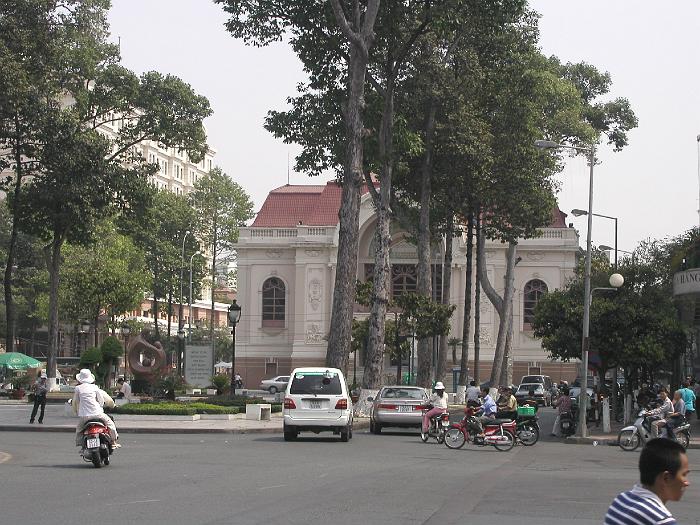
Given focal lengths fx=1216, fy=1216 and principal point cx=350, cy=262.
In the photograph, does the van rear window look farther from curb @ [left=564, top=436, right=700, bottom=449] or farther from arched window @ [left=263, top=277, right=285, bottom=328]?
arched window @ [left=263, top=277, right=285, bottom=328]

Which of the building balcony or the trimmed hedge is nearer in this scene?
the trimmed hedge

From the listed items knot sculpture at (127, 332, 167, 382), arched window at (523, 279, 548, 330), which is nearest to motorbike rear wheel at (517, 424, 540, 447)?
knot sculpture at (127, 332, 167, 382)

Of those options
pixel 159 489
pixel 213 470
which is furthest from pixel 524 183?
pixel 159 489

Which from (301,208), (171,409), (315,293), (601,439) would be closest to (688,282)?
(601,439)

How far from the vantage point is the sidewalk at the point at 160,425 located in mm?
33000

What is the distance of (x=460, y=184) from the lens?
5291 centimetres

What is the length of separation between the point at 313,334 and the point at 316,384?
53.7 metres

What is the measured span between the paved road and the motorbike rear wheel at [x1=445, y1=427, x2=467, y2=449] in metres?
0.36

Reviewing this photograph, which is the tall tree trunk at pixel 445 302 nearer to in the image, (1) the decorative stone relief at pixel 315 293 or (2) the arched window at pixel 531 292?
(2) the arched window at pixel 531 292

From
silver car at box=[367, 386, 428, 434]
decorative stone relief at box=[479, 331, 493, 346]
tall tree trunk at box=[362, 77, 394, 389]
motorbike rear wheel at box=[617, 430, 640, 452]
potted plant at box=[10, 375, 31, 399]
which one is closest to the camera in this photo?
motorbike rear wheel at box=[617, 430, 640, 452]

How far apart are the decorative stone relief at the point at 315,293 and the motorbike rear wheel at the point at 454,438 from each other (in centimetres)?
5509

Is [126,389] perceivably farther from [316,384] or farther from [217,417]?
[316,384]

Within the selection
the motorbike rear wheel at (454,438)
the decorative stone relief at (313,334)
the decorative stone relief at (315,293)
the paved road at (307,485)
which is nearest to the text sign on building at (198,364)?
the paved road at (307,485)

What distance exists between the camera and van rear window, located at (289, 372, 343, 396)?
97.0 feet
